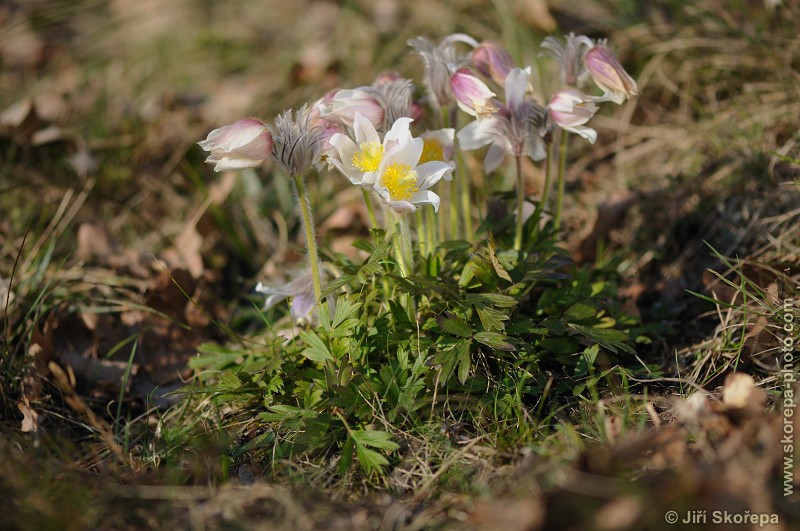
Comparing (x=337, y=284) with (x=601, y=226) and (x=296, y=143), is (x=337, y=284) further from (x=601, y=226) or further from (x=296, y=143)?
(x=601, y=226)

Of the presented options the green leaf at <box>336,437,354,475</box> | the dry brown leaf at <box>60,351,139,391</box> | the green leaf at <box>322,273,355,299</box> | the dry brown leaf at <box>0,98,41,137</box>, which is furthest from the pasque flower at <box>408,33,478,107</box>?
the dry brown leaf at <box>0,98,41,137</box>

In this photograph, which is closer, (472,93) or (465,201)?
(472,93)

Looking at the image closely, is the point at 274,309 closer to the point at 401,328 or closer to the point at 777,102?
the point at 401,328

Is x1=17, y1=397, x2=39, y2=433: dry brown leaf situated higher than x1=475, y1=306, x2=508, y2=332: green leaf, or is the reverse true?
x1=475, y1=306, x2=508, y2=332: green leaf

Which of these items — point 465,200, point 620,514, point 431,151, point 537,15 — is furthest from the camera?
point 537,15

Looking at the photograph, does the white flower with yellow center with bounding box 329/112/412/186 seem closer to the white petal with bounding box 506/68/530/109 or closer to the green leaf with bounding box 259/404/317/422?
the white petal with bounding box 506/68/530/109

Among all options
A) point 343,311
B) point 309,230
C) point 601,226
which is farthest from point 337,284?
point 601,226
